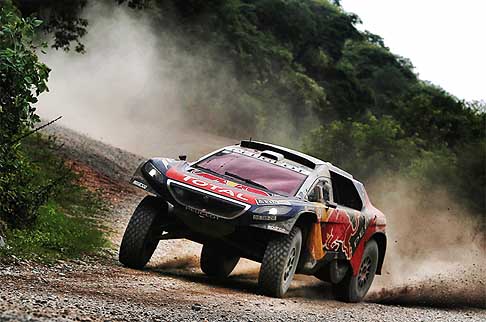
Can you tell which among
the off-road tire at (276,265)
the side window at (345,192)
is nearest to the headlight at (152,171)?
the off-road tire at (276,265)

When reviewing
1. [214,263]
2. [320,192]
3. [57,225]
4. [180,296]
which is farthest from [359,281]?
[180,296]

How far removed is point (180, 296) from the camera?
31.9 ft

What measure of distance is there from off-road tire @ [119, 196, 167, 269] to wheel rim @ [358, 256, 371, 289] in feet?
12.7

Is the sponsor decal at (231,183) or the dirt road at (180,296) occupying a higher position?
the sponsor decal at (231,183)

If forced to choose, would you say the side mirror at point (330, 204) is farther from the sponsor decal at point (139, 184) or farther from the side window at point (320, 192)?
the sponsor decal at point (139, 184)

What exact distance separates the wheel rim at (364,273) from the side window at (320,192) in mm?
2011

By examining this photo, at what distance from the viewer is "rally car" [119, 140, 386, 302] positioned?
11.2m

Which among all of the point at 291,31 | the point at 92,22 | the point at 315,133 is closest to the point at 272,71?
the point at 291,31

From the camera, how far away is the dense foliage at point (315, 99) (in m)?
42.9

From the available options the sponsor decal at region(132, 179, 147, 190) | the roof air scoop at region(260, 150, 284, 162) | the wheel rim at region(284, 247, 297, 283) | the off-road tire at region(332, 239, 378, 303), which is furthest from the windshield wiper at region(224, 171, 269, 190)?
the off-road tire at region(332, 239, 378, 303)

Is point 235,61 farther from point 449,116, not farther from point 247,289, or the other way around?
point 247,289

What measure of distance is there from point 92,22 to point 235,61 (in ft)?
53.2

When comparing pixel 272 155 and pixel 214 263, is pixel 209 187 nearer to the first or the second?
pixel 272 155

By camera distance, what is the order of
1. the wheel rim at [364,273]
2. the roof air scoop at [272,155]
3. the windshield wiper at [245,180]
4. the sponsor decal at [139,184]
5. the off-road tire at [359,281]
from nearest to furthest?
the sponsor decal at [139,184] → the windshield wiper at [245,180] → the roof air scoop at [272,155] → the off-road tire at [359,281] → the wheel rim at [364,273]
